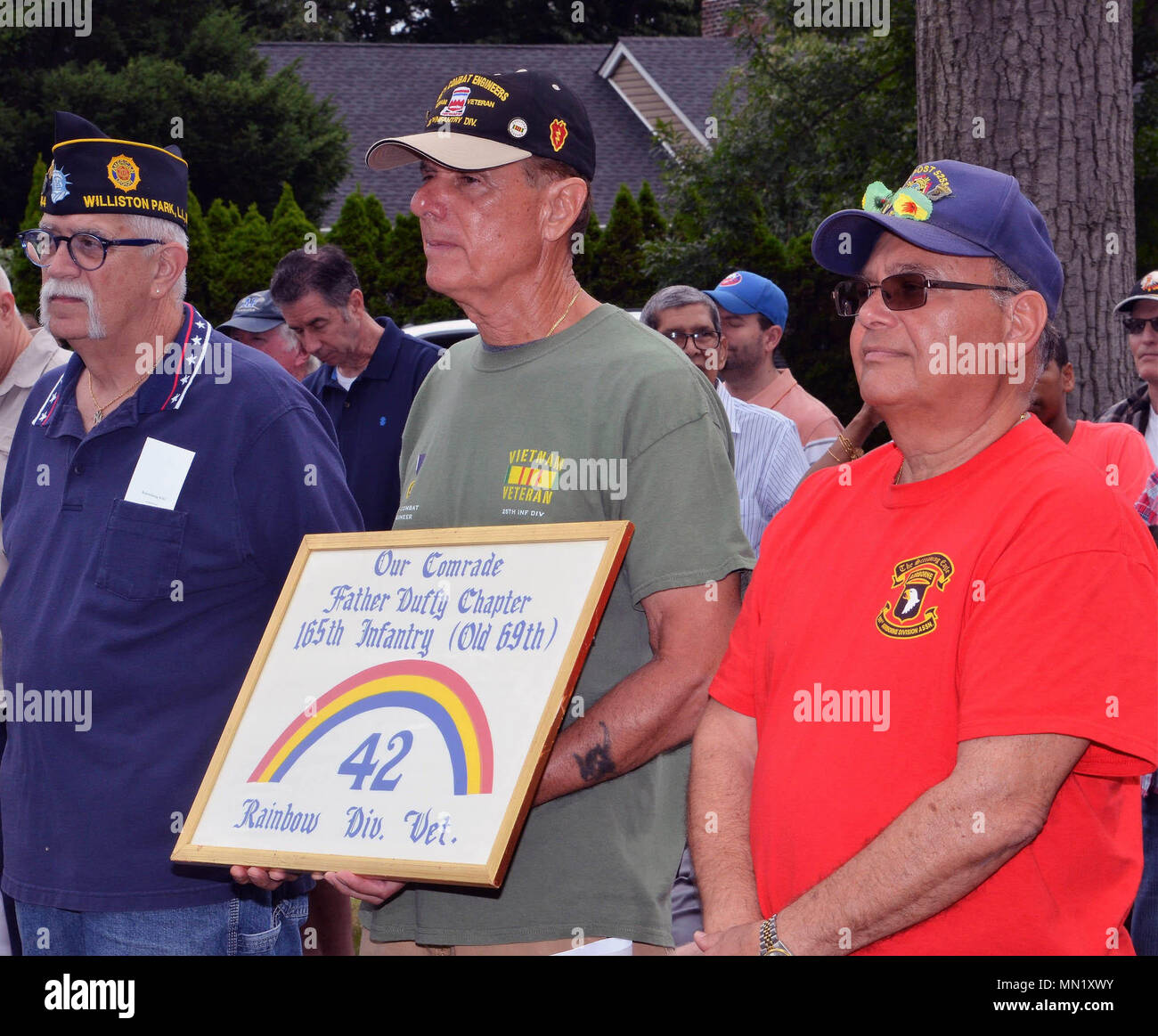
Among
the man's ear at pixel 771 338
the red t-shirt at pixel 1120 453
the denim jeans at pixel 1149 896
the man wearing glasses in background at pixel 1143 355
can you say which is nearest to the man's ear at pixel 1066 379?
the red t-shirt at pixel 1120 453

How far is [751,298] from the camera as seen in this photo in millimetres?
6609

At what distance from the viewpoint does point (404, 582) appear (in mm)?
2570

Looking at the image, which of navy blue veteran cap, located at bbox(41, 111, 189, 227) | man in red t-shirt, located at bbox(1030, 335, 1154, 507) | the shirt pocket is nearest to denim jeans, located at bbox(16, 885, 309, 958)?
the shirt pocket

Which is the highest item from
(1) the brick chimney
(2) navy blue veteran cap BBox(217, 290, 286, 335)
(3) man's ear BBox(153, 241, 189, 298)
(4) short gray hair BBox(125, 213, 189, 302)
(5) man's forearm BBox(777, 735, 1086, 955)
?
(1) the brick chimney

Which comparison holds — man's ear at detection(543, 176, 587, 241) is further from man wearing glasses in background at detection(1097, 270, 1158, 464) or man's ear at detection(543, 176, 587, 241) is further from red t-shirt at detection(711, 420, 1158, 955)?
man wearing glasses in background at detection(1097, 270, 1158, 464)

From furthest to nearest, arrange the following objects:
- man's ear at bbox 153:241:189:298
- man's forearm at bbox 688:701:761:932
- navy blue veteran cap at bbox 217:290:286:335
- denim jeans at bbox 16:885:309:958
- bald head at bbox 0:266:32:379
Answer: navy blue veteran cap at bbox 217:290:286:335
bald head at bbox 0:266:32:379
man's ear at bbox 153:241:189:298
denim jeans at bbox 16:885:309:958
man's forearm at bbox 688:701:761:932

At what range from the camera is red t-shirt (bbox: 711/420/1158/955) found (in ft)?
6.72

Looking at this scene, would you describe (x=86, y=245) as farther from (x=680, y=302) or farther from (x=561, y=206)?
(x=680, y=302)

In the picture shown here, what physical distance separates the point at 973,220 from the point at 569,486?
87 centimetres

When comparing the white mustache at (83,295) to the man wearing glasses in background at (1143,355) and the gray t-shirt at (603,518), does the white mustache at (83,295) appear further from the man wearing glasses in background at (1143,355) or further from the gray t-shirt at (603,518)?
the man wearing glasses in background at (1143,355)

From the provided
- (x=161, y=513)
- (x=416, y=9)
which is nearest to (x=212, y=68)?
(x=416, y=9)

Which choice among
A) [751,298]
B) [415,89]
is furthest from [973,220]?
[415,89]

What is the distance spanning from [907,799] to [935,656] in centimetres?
23

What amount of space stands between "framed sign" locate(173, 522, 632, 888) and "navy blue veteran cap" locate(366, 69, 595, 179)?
784mm
